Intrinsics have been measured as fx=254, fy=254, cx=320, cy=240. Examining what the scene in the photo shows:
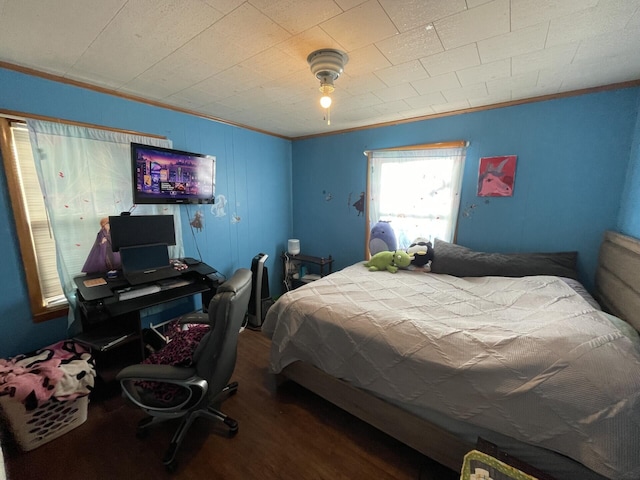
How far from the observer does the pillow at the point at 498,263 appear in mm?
2117

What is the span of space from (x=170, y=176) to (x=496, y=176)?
3.15m

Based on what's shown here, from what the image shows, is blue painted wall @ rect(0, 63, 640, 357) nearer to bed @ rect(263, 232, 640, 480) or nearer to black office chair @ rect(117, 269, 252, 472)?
bed @ rect(263, 232, 640, 480)

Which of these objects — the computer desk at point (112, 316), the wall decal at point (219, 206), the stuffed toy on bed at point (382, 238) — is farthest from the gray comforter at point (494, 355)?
the wall decal at point (219, 206)

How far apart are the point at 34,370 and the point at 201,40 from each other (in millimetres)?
2183

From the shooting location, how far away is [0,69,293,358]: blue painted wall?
177cm

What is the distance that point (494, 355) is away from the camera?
1.19 metres

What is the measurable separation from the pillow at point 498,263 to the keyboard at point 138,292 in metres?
2.54

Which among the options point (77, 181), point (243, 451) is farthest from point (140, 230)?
point (243, 451)

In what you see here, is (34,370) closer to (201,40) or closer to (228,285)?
A: (228,285)

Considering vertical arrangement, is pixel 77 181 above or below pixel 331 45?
below

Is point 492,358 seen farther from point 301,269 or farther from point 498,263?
point 301,269

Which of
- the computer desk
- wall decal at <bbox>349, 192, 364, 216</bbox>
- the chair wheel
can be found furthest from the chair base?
wall decal at <bbox>349, 192, 364, 216</bbox>

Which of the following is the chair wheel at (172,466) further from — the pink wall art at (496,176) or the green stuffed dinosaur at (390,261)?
the pink wall art at (496,176)

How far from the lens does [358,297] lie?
1.88 m
